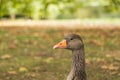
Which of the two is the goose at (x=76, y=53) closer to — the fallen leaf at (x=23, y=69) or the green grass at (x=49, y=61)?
the green grass at (x=49, y=61)

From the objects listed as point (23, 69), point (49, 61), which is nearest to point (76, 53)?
point (23, 69)

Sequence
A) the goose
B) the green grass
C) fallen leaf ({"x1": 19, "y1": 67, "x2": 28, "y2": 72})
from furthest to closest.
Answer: fallen leaf ({"x1": 19, "y1": 67, "x2": 28, "y2": 72}) → the green grass → the goose

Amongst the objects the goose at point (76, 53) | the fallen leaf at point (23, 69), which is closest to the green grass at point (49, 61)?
the fallen leaf at point (23, 69)

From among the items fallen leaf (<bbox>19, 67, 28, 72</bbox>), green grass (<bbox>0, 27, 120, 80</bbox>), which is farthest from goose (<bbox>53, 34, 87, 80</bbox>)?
fallen leaf (<bbox>19, 67, 28, 72</bbox>)

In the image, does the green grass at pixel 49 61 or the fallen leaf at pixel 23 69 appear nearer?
the green grass at pixel 49 61

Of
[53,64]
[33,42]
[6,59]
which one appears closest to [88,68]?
[53,64]

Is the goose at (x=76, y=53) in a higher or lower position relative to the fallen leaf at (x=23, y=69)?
higher

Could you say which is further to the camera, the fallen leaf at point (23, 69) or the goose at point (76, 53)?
the fallen leaf at point (23, 69)

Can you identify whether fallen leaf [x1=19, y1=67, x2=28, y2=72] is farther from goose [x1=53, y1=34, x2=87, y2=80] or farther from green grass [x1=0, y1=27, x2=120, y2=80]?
goose [x1=53, y1=34, x2=87, y2=80]

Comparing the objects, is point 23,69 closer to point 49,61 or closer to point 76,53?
point 49,61

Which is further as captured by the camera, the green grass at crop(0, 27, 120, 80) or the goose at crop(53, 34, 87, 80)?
the green grass at crop(0, 27, 120, 80)

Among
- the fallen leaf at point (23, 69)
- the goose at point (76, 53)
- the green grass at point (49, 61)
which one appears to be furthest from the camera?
the fallen leaf at point (23, 69)

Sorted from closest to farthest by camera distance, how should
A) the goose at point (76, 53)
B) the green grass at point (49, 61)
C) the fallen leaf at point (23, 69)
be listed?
the goose at point (76, 53) < the green grass at point (49, 61) < the fallen leaf at point (23, 69)

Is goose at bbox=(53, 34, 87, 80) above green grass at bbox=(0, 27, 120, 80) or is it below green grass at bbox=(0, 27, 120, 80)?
above
